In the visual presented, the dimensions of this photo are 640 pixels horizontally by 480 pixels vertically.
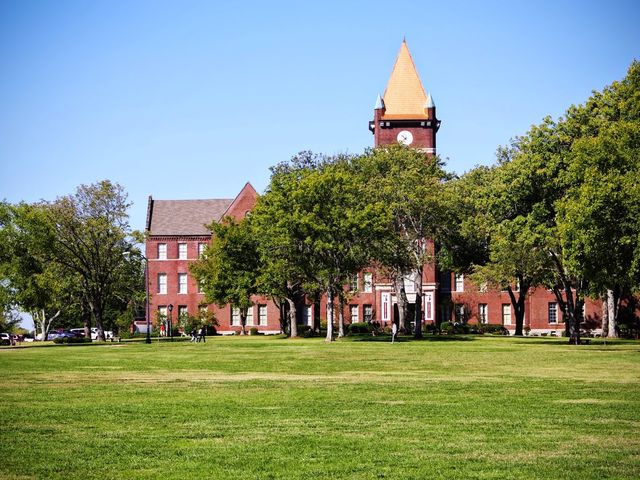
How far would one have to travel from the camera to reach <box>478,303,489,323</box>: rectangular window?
98.3 m

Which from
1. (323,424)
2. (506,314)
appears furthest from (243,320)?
(323,424)

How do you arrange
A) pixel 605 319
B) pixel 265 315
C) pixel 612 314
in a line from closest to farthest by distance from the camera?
pixel 612 314
pixel 605 319
pixel 265 315

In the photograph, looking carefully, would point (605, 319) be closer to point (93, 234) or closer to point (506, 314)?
point (506, 314)

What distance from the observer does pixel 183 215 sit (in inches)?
4149

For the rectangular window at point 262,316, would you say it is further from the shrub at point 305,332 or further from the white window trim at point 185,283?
the shrub at point 305,332

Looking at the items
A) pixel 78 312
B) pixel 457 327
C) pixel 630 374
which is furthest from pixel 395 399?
pixel 78 312

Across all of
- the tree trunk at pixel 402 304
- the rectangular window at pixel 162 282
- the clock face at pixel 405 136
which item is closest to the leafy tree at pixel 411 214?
the tree trunk at pixel 402 304

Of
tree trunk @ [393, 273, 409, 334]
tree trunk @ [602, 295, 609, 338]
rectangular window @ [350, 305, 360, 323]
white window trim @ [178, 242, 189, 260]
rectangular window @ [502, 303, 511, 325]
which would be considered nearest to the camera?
tree trunk @ [602, 295, 609, 338]

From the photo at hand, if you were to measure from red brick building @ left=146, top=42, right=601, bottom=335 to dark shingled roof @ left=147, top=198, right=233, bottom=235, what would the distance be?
113mm

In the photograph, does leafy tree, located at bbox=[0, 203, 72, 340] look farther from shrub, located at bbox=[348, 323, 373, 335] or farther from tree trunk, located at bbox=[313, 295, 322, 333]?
shrub, located at bbox=[348, 323, 373, 335]

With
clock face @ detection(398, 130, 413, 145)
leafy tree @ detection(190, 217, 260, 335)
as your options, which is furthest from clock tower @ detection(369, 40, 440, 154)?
leafy tree @ detection(190, 217, 260, 335)

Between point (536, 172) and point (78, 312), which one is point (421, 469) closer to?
point (536, 172)

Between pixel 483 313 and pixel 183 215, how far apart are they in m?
35.5

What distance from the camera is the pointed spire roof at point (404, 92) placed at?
337 ft
